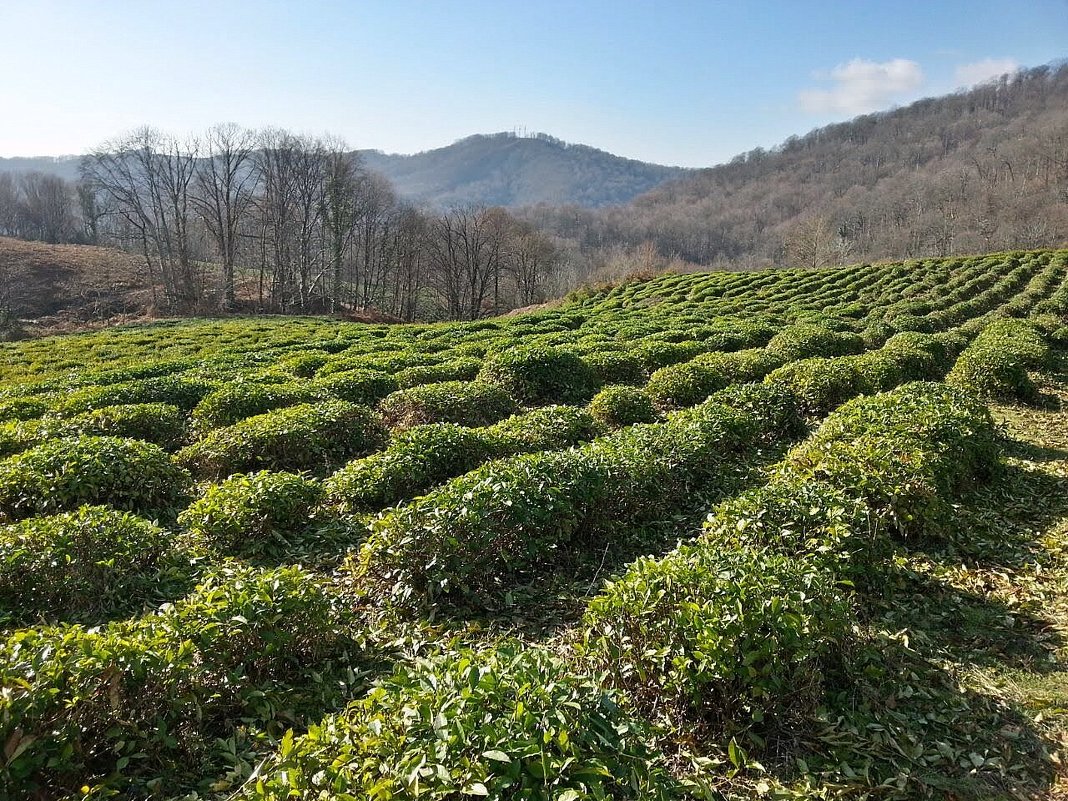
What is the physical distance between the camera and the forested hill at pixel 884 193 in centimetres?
8159

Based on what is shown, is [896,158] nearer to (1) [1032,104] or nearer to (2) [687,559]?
(1) [1032,104]

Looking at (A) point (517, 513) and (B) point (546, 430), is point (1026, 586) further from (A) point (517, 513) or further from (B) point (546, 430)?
(B) point (546, 430)

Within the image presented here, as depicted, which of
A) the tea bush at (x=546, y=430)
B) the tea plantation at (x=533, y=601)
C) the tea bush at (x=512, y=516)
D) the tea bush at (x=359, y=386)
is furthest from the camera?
the tea bush at (x=359, y=386)

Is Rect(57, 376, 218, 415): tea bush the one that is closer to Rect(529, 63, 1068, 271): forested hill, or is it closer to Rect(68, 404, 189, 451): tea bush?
Rect(68, 404, 189, 451): tea bush

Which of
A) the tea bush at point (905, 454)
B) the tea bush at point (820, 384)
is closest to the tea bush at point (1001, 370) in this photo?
the tea bush at point (820, 384)

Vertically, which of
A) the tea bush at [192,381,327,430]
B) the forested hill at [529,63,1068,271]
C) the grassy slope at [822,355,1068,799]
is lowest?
the grassy slope at [822,355,1068,799]

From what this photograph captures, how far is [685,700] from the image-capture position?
3.95 metres

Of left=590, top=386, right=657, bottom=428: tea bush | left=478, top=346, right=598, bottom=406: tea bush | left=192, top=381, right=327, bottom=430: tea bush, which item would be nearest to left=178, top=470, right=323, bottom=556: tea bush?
left=192, top=381, right=327, bottom=430: tea bush

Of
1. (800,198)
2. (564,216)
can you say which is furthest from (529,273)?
(800,198)

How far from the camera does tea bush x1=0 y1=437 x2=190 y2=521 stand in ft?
22.3

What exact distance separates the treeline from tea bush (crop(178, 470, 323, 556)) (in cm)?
4510

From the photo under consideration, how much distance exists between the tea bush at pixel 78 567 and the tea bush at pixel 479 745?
9.57ft

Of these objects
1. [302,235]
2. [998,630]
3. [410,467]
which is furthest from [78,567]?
[302,235]

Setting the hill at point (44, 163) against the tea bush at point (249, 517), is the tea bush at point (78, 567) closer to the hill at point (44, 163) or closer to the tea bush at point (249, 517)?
the tea bush at point (249, 517)
